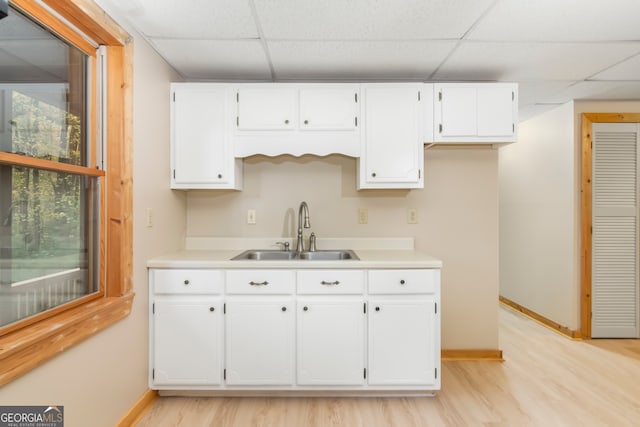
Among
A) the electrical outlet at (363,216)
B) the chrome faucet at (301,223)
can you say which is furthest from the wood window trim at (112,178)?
the electrical outlet at (363,216)

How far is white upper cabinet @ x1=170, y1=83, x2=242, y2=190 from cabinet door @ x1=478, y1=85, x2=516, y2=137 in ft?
5.94

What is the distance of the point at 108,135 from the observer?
1.93 meters

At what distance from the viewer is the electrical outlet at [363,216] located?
Answer: 9.69ft

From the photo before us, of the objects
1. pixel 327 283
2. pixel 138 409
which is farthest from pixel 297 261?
pixel 138 409

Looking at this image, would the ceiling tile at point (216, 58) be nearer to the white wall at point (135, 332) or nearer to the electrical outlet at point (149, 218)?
the white wall at point (135, 332)

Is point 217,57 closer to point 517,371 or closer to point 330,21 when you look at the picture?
point 330,21

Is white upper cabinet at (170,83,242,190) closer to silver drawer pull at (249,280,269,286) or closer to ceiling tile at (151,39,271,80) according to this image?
ceiling tile at (151,39,271,80)

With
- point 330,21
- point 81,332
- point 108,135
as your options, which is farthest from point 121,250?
point 330,21

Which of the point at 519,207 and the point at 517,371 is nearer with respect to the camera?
the point at 517,371

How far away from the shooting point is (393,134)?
2596 mm

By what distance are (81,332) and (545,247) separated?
13.4 feet

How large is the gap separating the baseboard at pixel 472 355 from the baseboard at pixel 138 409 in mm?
2144

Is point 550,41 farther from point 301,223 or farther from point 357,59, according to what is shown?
point 301,223

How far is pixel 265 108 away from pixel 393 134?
3.03 feet
